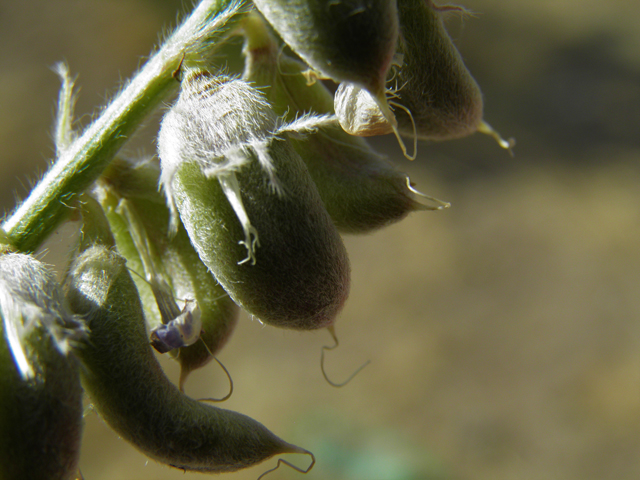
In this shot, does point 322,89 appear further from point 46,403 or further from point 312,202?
point 46,403

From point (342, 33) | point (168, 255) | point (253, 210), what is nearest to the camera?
point (342, 33)

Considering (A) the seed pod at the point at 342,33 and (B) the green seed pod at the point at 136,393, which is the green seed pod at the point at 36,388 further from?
(A) the seed pod at the point at 342,33

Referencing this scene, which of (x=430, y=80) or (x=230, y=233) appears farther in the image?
(x=430, y=80)

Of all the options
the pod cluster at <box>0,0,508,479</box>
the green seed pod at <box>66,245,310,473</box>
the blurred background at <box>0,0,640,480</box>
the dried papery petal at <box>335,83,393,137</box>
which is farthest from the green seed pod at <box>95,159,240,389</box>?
the blurred background at <box>0,0,640,480</box>

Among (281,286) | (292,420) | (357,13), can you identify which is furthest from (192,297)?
(292,420)

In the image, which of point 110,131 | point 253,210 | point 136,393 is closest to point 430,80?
point 253,210

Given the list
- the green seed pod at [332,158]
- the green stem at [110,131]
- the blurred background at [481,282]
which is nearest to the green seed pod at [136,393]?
the green stem at [110,131]

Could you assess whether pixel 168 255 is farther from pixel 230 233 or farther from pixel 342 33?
pixel 342 33

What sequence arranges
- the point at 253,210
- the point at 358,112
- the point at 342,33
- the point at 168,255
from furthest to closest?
the point at 168,255 < the point at 358,112 < the point at 253,210 < the point at 342,33
